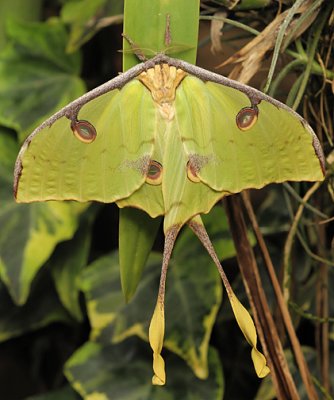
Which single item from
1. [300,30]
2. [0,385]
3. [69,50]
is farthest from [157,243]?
[300,30]

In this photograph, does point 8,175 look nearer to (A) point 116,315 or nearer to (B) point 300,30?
(A) point 116,315

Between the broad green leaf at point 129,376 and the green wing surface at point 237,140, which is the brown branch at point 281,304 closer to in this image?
the green wing surface at point 237,140

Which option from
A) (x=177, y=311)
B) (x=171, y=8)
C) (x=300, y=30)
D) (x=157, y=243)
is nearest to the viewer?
(x=171, y=8)

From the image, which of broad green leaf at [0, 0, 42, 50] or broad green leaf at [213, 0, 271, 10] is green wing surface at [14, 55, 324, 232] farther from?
broad green leaf at [0, 0, 42, 50]

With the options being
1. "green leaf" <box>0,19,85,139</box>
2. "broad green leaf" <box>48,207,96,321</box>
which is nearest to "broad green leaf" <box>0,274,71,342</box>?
"broad green leaf" <box>48,207,96,321</box>

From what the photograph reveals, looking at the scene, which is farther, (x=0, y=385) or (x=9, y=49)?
(x=0, y=385)

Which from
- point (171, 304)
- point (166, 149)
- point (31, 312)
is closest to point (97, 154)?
point (166, 149)
